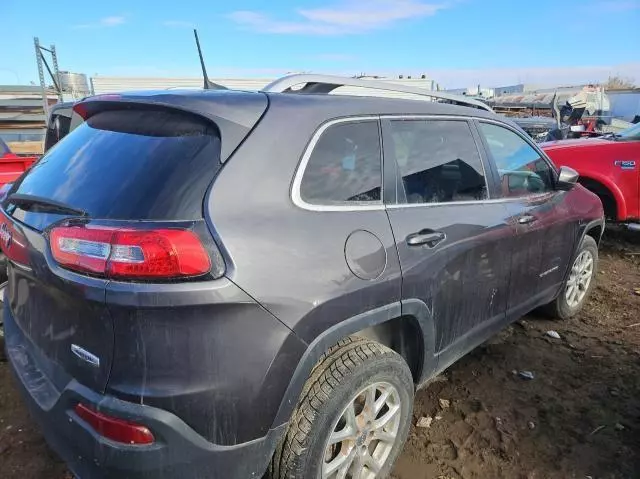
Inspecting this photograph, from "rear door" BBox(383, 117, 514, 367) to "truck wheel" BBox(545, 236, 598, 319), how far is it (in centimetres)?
139

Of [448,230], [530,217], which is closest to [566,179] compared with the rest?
[530,217]

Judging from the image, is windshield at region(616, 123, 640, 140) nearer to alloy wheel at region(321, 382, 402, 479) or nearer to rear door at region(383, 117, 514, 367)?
rear door at region(383, 117, 514, 367)

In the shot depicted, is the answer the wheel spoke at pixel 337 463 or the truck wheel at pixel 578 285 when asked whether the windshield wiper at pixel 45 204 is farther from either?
the truck wheel at pixel 578 285

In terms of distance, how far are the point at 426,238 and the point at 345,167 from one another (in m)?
0.54

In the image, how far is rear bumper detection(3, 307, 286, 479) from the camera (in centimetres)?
168

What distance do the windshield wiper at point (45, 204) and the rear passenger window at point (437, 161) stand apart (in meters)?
1.45

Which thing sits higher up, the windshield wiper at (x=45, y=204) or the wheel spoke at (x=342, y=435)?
the windshield wiper at (x=45, y=204)

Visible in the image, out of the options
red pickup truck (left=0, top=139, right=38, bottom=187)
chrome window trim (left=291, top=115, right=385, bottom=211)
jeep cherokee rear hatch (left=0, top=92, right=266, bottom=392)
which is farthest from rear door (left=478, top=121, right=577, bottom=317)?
red pickup truck (left=0, top=139, right=38, bottom=187)

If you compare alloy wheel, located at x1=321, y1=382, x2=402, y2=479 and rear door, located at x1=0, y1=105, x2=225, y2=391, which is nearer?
rear door, located at x1=0, y1=105, x2=225, y2=391

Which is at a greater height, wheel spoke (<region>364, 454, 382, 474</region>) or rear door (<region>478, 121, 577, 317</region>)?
rear door (<region>478, 121, 577, 317</region>)

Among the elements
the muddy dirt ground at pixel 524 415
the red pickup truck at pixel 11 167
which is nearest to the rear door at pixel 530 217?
the muddy dirt ground at pixel 524 415

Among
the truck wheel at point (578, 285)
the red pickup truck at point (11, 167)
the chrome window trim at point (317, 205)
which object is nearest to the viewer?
the chrome window trim at point (317, 205)

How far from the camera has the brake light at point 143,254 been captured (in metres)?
1.65

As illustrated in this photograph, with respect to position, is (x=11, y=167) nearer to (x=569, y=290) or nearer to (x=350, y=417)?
(x=350, y=417)
